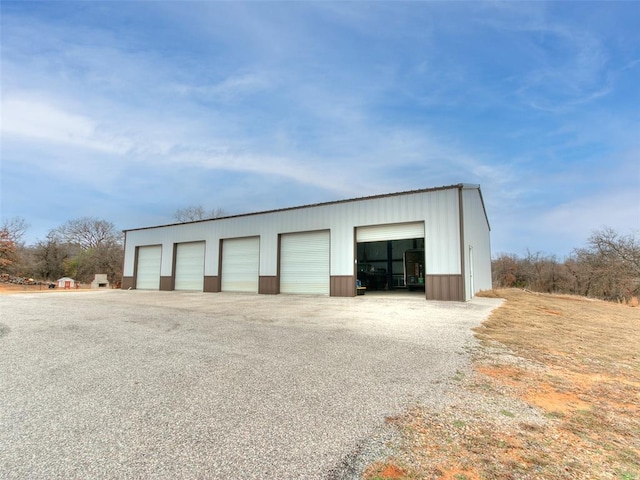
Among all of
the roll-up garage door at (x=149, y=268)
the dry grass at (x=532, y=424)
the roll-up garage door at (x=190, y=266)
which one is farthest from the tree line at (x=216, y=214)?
the dry grass at (x=532, y=424)

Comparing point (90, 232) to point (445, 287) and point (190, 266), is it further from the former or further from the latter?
point (445, 287)

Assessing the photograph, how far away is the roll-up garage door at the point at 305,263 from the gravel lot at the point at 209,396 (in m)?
9.56

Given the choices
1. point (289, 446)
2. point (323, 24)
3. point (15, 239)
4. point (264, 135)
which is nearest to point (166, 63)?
point (323, 24)

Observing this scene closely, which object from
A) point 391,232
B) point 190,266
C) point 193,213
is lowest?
point 190,266

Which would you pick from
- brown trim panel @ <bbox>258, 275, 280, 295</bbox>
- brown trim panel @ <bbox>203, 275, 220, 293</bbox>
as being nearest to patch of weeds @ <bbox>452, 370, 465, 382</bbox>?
brown trim panel @ <bbox>258, 275, 280, 295</bbox>

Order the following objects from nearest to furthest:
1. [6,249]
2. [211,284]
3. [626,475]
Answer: [626,475] → [211,284] → [6,249]

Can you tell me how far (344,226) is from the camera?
1642 centimetres

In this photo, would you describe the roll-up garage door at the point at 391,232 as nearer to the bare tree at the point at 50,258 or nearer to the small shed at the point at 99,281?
the small shed at the point at 99,281

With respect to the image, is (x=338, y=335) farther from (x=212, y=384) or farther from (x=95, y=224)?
(x=95, y=224)

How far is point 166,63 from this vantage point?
42.7ft

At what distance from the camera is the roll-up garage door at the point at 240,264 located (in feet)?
64.1

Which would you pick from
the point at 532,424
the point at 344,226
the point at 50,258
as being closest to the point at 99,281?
the point at 50,258

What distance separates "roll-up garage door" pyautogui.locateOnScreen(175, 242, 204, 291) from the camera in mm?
21922

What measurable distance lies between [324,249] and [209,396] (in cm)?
1375
